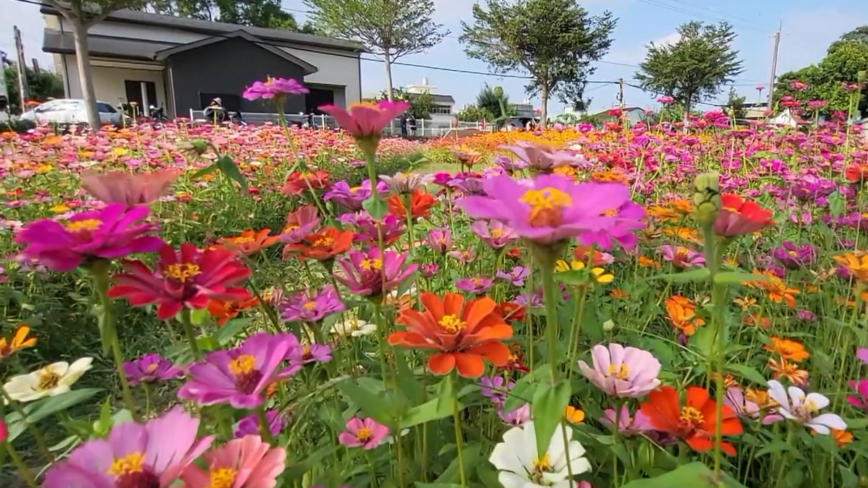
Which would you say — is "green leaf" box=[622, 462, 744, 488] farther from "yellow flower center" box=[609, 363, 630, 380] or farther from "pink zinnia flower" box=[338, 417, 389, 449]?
"pink zinnia flower" box=[338, 417, 389, 449]

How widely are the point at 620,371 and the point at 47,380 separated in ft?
1.85

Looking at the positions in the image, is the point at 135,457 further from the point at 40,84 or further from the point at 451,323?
the point at 40,84

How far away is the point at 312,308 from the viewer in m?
0.60

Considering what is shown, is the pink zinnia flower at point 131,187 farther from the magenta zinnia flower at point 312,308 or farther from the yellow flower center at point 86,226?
the magenta zinnia flower at point 312,308

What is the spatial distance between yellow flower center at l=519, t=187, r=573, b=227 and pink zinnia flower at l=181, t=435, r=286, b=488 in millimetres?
219

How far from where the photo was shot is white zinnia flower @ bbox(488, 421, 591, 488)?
0.45m

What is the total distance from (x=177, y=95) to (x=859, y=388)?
14797 mm

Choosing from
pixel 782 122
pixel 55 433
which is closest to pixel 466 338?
pixel 55 433

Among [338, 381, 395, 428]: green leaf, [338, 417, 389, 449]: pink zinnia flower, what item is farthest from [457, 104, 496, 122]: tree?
[338, 381, 395, 428]: green leaf

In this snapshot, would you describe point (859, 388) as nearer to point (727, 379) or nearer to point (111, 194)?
point (727, 379)

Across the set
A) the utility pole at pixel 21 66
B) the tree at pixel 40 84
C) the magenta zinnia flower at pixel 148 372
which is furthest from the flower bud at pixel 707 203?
the tree at pixel 40 84

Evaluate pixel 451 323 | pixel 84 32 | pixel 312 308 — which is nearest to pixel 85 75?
pixel 84 32

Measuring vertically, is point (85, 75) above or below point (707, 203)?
above

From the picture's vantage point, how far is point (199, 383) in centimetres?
38
